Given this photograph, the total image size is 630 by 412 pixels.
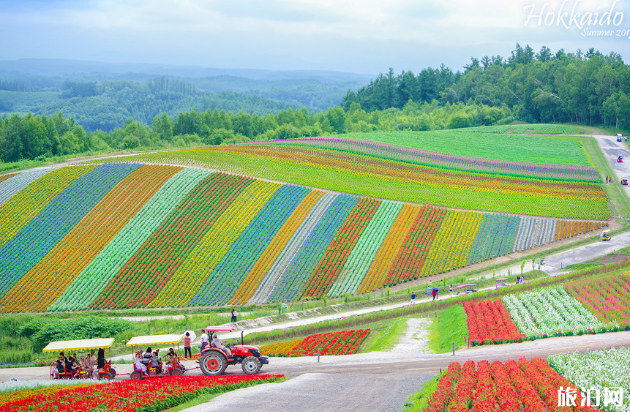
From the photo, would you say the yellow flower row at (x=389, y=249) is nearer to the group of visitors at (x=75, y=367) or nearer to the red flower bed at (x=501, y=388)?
the red flower bed at (x=501, y=388)

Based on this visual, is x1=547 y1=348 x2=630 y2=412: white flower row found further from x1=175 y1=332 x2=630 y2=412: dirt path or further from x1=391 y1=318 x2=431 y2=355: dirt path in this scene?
x1=391 y1=318 x2=431 y2=355: dirt path

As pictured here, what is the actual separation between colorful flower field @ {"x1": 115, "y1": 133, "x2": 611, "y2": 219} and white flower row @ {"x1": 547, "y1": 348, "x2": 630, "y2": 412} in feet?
122

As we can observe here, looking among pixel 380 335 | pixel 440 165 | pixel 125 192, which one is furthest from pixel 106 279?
pixel 440 165

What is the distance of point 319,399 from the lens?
2283 cm

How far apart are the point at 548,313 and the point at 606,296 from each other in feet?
17.4

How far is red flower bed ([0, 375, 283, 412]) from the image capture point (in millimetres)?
20531

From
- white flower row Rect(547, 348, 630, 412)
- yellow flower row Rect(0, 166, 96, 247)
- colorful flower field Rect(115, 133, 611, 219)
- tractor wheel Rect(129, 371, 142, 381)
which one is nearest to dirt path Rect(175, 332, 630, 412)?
white flower row Rect(547, 348, 630, 412)

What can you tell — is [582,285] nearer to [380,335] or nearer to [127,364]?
[380,335]

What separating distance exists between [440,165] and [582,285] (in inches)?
1897

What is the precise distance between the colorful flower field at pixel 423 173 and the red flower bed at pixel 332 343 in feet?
104

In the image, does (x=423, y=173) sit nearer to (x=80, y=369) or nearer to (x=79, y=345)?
(x=79, y=345)

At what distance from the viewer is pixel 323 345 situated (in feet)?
111

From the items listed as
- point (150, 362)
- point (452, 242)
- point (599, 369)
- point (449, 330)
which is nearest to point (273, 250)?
point (452, 242)

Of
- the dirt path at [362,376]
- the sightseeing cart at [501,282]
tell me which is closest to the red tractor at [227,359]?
the dirt path at [362,376]
